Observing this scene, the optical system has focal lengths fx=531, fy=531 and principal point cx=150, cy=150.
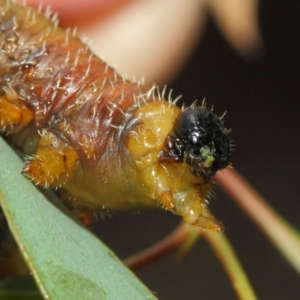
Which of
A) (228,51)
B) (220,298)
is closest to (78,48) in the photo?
(220,298)

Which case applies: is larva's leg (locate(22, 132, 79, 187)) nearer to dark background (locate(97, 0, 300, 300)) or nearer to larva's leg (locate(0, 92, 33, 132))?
larva's leg (locate(0, 92, 33, 132))

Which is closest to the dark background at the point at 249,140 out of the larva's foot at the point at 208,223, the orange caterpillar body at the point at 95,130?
the orange caterpillar body at the point at 95,130

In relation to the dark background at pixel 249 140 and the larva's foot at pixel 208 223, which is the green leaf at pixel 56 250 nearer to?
the larva's foot at pixel 208 223

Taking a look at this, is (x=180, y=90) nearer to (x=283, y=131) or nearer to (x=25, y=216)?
(x=283, y=131)

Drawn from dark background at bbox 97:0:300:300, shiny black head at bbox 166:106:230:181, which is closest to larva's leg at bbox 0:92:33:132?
shiny black head at bbox 166:106:230:181

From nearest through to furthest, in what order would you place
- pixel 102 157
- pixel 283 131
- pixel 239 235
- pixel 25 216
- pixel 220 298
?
pixel 25 216
pixel 102 157
pixel 220 298
pixel 239 235
pixel 283 131

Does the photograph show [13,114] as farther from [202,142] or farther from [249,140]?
[249,140]

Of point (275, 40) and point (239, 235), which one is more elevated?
point (275, 40)
